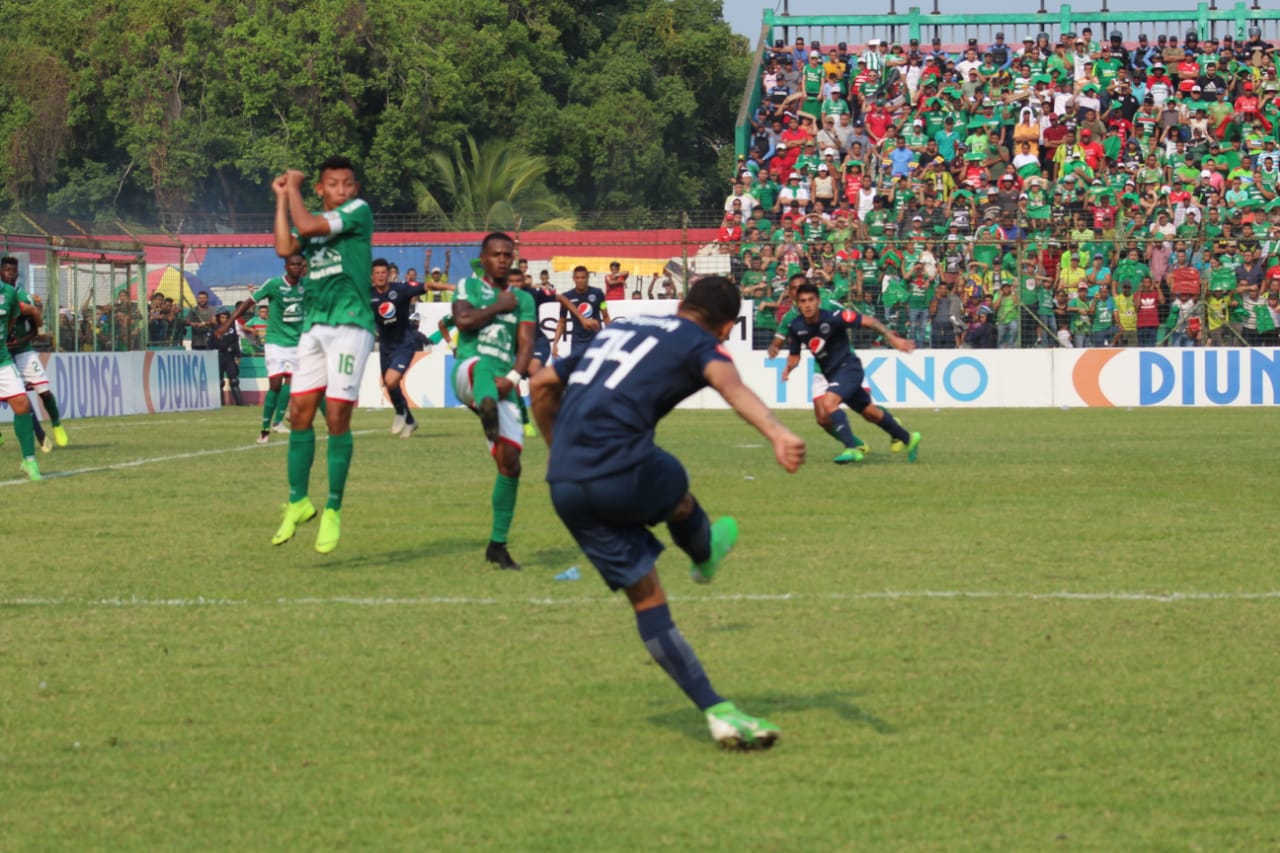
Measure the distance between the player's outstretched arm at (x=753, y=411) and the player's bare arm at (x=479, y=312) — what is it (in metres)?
5.20

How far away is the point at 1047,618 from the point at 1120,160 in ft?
104

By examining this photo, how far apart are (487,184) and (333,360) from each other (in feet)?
146

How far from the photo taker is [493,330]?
11.2 metres

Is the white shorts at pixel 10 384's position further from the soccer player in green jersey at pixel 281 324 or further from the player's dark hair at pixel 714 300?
the player's dark hair at pixel 714 300

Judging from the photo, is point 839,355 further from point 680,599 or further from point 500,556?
point 680,599

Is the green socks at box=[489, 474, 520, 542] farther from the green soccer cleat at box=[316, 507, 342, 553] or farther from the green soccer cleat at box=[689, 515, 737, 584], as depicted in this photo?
the green soccer cleat at box=[689, 515, 737, 584]

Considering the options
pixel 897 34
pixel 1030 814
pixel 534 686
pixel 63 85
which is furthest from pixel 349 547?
pixel 63 85

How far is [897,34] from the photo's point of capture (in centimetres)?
4700

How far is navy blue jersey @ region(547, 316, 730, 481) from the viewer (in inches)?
236

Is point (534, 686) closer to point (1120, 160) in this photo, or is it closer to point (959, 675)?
point (959, 675)

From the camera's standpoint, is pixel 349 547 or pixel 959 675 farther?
pixel 349 547

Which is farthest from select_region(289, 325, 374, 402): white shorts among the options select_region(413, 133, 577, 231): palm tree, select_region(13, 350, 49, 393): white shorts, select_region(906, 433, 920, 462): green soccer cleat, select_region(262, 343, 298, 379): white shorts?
select_region(413, 133, 577, 231): palm tree

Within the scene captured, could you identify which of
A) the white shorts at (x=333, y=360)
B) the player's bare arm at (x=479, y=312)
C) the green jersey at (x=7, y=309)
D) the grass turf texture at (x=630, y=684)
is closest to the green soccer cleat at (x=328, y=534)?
the grass turf texture at (x=630, y=684)

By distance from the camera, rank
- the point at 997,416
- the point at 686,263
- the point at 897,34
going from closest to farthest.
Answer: the point at 997,416 < the point at 686,263 < the point at 897,34
